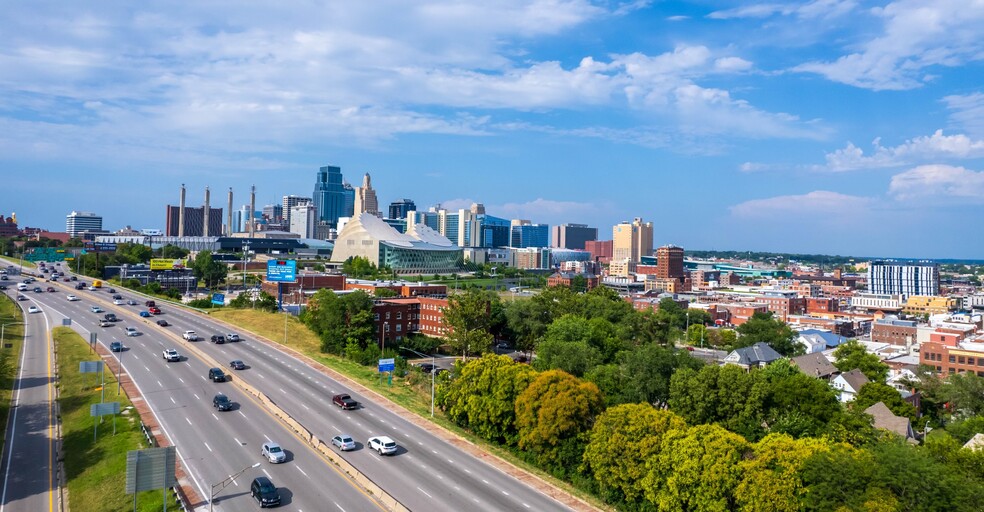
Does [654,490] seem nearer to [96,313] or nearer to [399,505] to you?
[399,505]

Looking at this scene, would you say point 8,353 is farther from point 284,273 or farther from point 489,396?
point 489,396

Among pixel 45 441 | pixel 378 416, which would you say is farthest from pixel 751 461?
pixel 45 441

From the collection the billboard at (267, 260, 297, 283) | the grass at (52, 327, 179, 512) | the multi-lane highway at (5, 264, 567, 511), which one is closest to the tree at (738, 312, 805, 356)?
the multi-lane highway at (5, 264, 567, 511)

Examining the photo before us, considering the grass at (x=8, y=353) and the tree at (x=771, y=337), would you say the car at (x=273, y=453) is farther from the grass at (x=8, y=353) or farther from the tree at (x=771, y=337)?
the tree at (x=771, y=337)

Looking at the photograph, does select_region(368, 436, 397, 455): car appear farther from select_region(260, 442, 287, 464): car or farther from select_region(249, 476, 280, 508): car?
select_region(249, 476, 280, 508): car

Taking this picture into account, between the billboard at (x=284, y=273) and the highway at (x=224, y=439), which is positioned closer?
the highway at (x=224, y=439)

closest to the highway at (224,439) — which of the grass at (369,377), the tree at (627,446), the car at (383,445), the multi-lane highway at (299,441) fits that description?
the multi-lane highway at (299,441)
